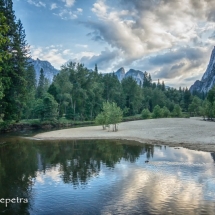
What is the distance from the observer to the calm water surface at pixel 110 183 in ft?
32.7

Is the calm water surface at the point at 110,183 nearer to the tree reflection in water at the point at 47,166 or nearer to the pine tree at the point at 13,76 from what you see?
the tree reflection in water at the point at 47,166

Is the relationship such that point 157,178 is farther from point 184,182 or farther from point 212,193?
point 212,193

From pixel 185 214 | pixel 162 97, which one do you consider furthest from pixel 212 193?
pixel 162 97

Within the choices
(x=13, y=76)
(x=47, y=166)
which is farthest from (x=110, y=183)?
(x=13, y=76)

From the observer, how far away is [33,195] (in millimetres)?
11578

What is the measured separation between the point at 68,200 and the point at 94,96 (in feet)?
267

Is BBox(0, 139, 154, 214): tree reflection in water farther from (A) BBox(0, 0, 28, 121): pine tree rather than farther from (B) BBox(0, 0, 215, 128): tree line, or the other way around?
(A) BBox(0, 0, 28, 121): pine tree

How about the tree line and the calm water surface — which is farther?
the tree line

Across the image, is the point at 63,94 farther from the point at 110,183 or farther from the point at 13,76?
the point at 110,183

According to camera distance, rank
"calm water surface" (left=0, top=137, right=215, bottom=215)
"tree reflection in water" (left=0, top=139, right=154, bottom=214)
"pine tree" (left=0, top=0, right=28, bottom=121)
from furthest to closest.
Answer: "pine tree" (left=0, top=0, right=28, bottom=121) → "tree reflection in water" (left=0, top=139, right=154, bottom=214) → "calm water surface" (left=0, top=137, right=215, bottom=215)

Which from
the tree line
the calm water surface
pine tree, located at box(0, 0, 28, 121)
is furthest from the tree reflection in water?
pine tree, located at box(0, 0, 28, 121)

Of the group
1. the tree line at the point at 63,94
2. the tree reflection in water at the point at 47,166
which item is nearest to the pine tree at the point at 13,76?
the tree line at the point at 63,94

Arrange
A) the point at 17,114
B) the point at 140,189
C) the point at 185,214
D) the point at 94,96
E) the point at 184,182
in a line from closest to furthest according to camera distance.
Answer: the point at 185,214, the point at 140,189, the point at 184,182, the point at 17,114, the point at 94,96

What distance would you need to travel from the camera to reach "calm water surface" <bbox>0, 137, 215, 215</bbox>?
393 inches
